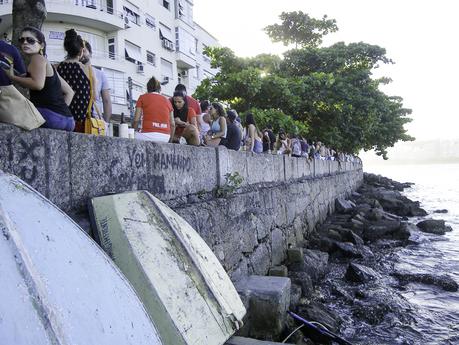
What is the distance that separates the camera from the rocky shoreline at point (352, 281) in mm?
4023

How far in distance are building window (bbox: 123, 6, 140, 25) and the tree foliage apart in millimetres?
7860

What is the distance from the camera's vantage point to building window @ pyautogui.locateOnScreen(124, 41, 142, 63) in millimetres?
19734

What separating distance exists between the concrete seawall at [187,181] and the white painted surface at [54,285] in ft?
1.41

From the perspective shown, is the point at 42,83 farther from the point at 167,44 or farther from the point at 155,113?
the point at 167,44

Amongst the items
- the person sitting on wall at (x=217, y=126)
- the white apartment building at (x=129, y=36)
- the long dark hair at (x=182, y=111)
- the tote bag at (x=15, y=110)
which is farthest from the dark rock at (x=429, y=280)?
the white apartment building at (x=129, y=36)

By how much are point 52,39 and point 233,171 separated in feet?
52.0

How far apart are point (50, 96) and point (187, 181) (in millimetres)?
1625

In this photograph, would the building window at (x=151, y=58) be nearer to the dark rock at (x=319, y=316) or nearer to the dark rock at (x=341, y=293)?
the dark rock at (x=341, y=293)

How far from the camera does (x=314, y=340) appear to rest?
11.7ft

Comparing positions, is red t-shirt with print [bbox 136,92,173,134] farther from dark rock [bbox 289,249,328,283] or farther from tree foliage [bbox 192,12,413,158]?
tree foliage [bbox 192,12,413,158]

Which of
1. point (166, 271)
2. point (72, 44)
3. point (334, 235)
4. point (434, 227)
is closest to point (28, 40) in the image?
point (72, 44)

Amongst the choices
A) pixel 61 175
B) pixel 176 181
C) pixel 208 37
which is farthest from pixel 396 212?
pixel 208 37

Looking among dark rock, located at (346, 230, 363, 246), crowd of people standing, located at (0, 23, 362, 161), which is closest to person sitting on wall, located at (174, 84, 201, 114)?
crowd of people standing, located at (0, 23, 362, 161)

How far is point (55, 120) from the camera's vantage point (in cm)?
259
